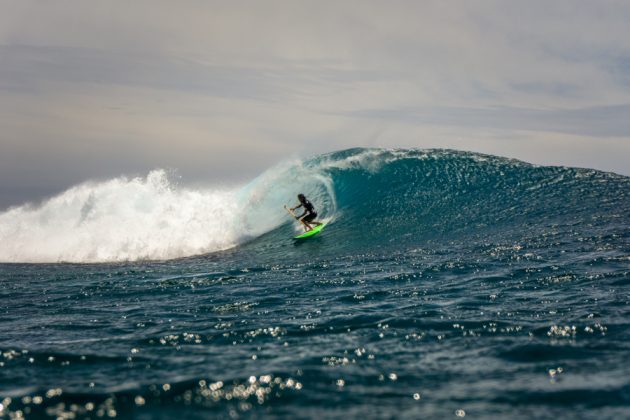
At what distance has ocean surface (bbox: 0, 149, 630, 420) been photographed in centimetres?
591

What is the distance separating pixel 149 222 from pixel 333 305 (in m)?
14.9

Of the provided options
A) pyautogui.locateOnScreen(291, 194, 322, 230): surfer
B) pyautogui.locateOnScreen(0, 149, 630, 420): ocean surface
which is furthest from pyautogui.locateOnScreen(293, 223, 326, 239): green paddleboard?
pyautogui.locateOnScreen(0, 149, 630, 420): ocean surface

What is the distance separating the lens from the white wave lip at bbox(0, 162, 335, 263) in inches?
841

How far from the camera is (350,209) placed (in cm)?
2331

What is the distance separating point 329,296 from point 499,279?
3899 millimetres

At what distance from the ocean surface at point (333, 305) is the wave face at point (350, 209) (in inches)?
4.8

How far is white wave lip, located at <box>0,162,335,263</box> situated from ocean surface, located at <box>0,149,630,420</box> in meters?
0.11

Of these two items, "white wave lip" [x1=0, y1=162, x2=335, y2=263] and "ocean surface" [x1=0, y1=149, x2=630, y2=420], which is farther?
"white wave lip" [x1=0, y1=162, x2=335, y2=263]

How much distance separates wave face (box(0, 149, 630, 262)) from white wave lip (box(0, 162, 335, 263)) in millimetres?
51

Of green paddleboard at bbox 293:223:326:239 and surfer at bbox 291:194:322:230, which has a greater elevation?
surfer at bbox 291:194:322:230

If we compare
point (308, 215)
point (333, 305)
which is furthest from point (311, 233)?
point (333, 305)

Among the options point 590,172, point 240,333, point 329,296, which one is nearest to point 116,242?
point 329,296

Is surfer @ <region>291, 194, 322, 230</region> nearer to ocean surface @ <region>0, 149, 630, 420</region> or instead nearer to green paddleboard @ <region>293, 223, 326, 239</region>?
green paddleboard @ <region>293, 223, 326, 239</region>

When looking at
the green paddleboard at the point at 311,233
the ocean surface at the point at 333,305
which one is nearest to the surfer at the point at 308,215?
the green paddleboard at the point at 311,233
